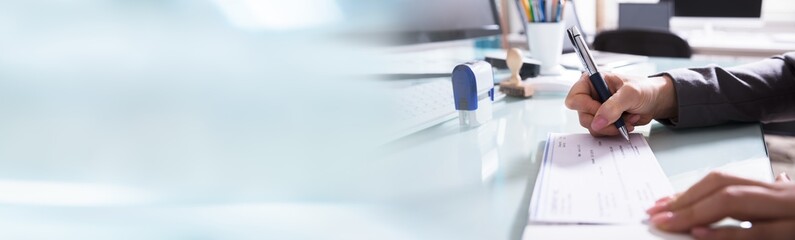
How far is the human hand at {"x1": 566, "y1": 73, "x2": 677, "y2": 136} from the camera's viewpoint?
2.22 feet

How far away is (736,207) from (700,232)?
3 cm

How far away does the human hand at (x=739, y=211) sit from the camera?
39 centimetres

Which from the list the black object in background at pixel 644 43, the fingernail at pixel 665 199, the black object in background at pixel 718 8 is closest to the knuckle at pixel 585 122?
the fingernail at pixel 665 199

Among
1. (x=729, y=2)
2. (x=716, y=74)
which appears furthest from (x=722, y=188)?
(x=729, y=2)

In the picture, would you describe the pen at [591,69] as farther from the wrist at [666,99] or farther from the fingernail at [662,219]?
the fingernail at [662,219]

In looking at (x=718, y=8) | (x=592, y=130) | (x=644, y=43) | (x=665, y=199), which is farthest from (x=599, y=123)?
(x=718, y=8)

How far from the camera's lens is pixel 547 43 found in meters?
1.11

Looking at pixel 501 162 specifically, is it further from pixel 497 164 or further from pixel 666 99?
pixel 666 99

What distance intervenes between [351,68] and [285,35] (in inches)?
6.0

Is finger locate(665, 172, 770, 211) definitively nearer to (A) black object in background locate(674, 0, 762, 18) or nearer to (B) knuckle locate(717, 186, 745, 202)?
(B) knuckle locate(717, 186, 745, 202)

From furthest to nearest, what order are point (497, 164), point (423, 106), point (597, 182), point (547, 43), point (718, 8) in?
point (718, 8), point (547, 43), point (423, 106), point (497, 164), point (597, 182)

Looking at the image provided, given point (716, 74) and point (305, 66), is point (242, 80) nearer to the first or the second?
point (305, 66)

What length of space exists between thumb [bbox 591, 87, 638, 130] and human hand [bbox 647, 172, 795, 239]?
0.25 m

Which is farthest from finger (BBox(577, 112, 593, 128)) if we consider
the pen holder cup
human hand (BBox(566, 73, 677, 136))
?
the pen holder cup
